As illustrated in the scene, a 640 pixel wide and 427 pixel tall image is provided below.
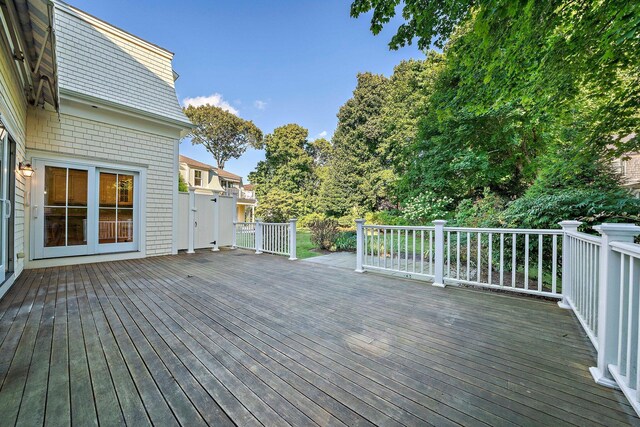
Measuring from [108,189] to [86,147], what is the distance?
944mm

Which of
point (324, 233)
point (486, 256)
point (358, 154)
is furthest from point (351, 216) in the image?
point (486, 256)

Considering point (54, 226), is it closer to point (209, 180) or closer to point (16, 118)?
point (16, 118)

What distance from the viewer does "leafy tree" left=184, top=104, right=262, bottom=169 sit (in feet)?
74.9

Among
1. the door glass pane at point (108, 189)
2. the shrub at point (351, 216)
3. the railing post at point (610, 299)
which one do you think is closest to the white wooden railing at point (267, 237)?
the door glass pane at point (108, 189)

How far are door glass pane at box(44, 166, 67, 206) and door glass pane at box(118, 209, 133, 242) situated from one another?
99 cm

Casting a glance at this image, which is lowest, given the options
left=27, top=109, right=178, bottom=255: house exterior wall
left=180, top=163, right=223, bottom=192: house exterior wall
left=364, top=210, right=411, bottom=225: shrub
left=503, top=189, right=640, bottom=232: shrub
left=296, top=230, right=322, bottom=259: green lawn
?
left=296, top=230, right=322, bottom=259: green lawn

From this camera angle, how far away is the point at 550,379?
5.37 ft

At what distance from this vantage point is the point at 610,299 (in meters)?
1.59

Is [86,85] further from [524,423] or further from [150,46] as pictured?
[524,423]

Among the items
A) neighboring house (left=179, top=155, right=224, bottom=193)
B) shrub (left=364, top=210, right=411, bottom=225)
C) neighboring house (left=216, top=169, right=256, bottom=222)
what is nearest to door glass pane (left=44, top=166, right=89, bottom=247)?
shrub (left=364, top=210, right=411, bottom=225)

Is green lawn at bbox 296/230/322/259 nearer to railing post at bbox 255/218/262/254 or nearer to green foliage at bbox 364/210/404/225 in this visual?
railing post at bbox 255/218/262/254

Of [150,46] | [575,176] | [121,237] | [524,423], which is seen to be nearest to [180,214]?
[121,237]

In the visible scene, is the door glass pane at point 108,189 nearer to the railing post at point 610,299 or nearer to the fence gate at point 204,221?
the fence gate at point 204,221

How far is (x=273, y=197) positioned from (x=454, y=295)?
612 inches
